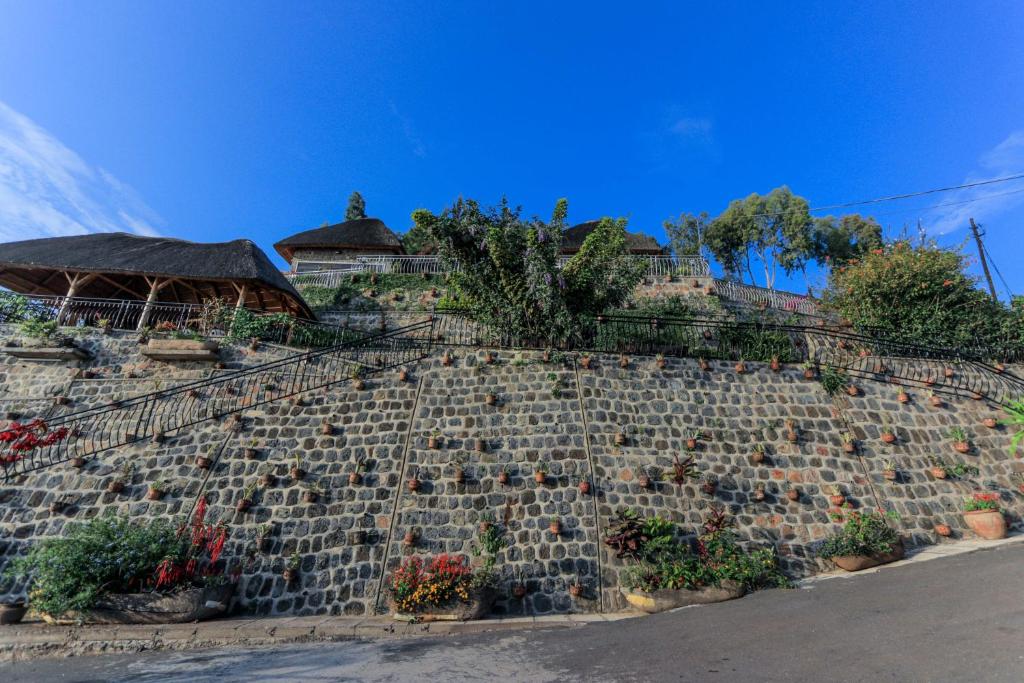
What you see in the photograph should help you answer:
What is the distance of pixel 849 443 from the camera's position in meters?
7.84

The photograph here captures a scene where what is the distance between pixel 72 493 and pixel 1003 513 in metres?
15.9

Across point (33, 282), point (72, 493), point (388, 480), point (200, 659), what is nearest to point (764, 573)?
point (388, 480)

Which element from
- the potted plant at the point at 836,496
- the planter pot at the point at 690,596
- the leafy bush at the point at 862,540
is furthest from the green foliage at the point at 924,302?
the planter pot at the point at 690,596

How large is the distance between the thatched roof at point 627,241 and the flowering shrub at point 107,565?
17.8 meters

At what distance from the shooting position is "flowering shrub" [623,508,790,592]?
18.9 feet

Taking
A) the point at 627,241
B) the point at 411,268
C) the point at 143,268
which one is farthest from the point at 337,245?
the point at 627,241

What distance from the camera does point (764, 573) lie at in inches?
235

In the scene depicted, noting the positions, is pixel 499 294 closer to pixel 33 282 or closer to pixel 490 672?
pixel 490 672

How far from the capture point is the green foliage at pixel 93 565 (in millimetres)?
5215

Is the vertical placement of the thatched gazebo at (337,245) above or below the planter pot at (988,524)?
above

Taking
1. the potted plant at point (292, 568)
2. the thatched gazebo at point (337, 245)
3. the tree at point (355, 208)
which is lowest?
the potted plant at point (292, 568)

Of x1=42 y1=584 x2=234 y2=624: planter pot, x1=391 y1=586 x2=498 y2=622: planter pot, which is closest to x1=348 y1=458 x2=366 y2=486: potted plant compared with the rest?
x1=391 y1=586 x2=498 y2=622: planter pot

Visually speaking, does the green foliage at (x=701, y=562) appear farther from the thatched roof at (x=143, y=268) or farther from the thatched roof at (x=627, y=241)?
the thatched roof at (x=627, y=241)

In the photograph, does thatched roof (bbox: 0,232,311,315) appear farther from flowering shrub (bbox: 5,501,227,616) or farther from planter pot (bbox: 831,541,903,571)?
planter pot (bbox: 831,541,903,571)
